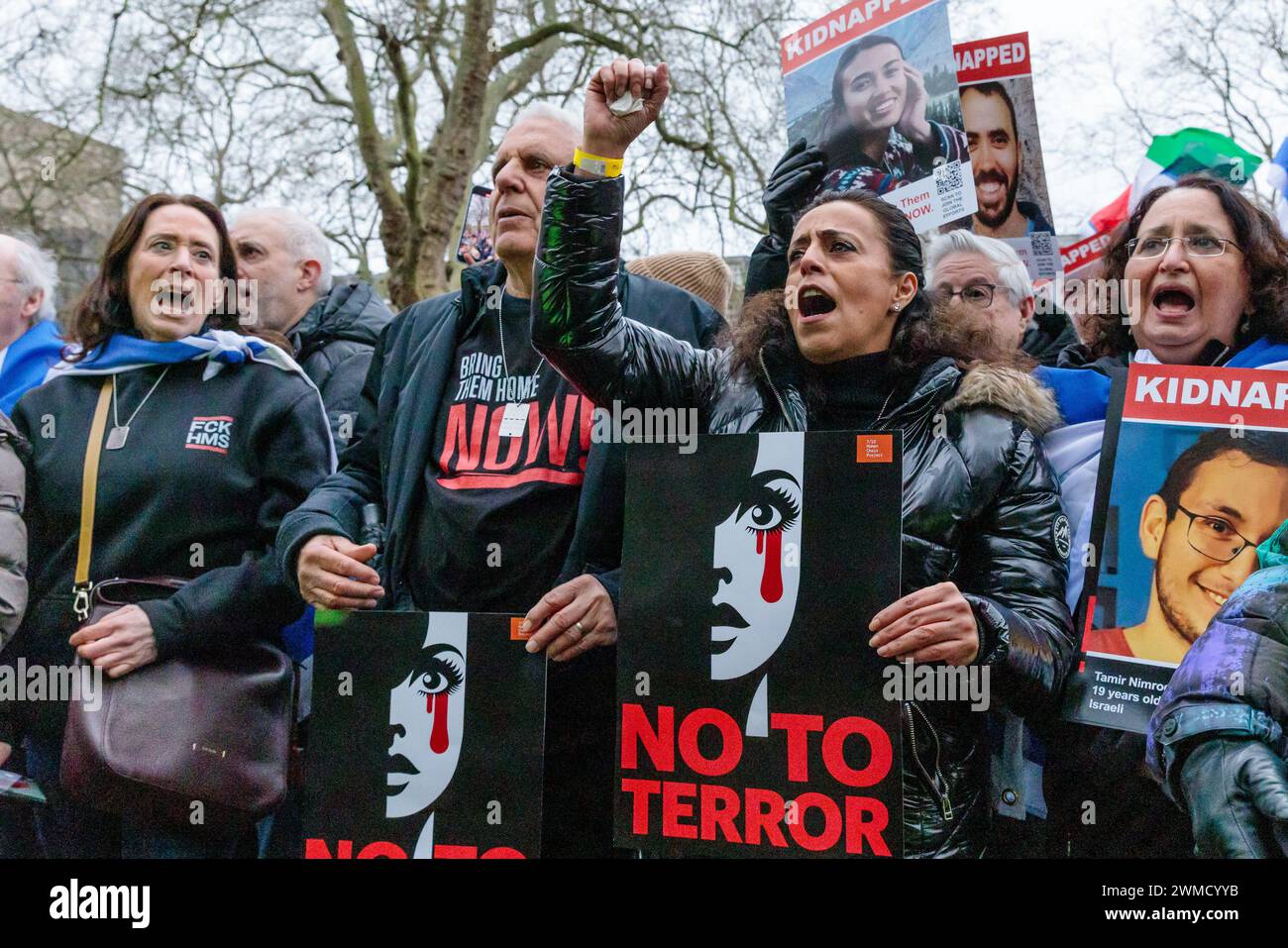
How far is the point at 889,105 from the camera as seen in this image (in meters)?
3.39

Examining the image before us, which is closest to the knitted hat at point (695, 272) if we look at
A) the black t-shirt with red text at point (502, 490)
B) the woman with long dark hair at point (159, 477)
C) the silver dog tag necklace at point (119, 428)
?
the black t-shirt with red text at point (502, 490)

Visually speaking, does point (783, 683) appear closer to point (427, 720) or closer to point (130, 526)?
point (427, 720)

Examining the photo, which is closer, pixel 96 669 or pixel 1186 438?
pixel 1186 438

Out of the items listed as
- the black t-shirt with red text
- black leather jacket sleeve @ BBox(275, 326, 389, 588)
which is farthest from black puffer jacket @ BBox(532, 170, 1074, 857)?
black leather jacket sleeve @ BBox(275, 326, 389, 588)

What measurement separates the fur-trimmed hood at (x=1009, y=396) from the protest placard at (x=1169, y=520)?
16 cm

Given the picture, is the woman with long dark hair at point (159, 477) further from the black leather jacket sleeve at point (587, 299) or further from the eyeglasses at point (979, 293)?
the eyeglasses at point (979, 293)

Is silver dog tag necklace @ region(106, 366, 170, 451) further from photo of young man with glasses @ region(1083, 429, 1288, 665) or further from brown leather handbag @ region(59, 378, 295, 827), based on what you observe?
photo of young man with glasses @ region(1083, 429, 1288, 665)

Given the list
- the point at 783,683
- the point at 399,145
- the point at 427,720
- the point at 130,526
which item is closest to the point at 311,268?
the point at 130,526

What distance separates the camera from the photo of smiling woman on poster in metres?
3.34

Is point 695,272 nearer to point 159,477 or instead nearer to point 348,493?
point 348,493

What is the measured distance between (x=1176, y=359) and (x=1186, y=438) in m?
0.31

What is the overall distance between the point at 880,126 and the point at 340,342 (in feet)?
6.52

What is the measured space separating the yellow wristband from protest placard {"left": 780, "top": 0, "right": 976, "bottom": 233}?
2.28ft
